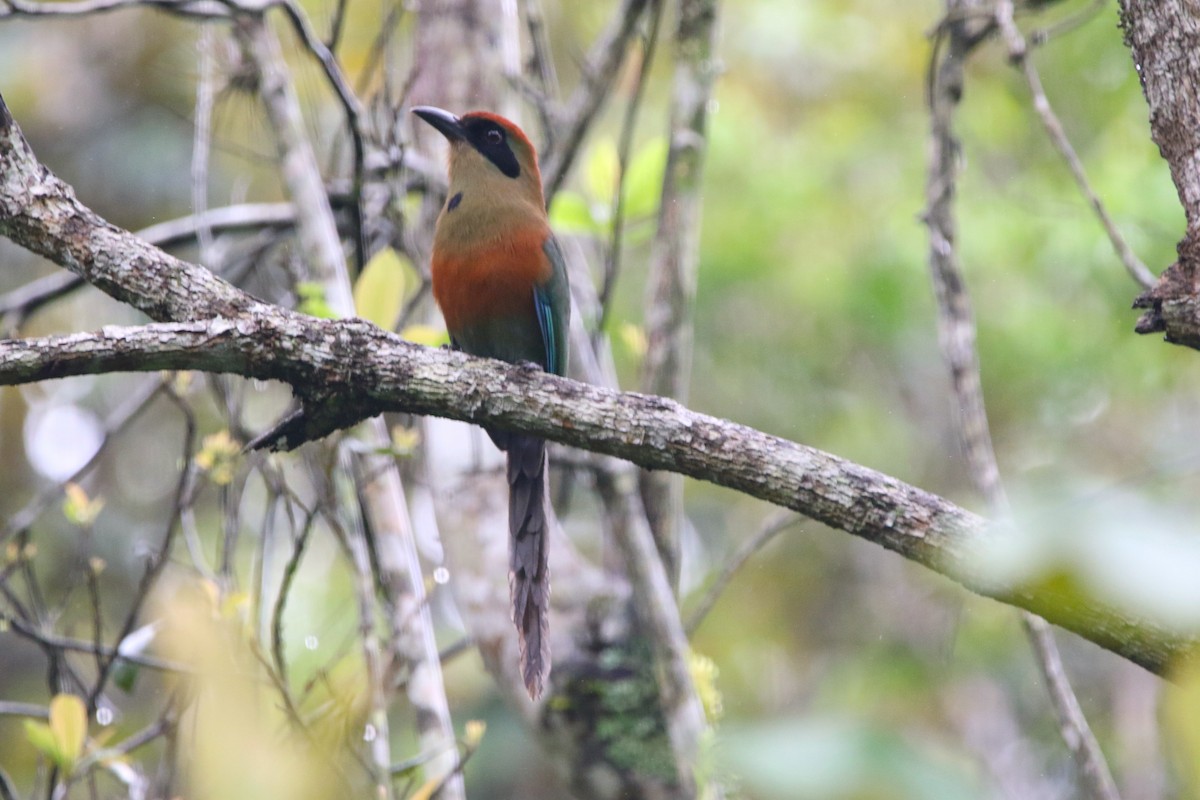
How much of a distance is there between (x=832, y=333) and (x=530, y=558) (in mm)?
4266

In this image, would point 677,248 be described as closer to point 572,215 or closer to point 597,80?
point 572,215

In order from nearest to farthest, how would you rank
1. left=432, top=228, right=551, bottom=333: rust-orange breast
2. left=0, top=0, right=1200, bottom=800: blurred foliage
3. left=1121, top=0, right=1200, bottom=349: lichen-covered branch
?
1. left=1121, top=0, right=1200, bottom=349: lichen-covered branch
2. left=432, top=228, right=551, bottom=333: rust-orange breast
3. left=0, top=0, right=1200, bottom=800: blurred foliage

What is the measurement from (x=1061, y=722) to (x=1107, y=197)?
2.86 m

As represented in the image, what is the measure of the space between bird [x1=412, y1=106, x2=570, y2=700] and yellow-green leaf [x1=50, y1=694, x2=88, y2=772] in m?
1.19

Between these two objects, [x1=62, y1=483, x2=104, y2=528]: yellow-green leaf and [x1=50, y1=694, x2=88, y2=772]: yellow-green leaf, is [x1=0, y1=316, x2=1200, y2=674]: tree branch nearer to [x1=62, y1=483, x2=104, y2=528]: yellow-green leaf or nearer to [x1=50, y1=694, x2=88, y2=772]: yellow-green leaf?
[x1=50, y1=694, x2=88, y2=772]: yellow-green leaf

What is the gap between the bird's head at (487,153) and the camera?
13.4ft

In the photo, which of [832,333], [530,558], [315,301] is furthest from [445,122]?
[832,333]

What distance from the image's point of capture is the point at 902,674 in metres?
7.00

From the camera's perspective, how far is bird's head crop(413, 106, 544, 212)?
4090mm

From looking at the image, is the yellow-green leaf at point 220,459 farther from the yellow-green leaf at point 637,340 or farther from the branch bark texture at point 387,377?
the yellow-green leaf at point 637,340

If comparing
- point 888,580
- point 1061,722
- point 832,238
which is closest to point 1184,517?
point 1061,722

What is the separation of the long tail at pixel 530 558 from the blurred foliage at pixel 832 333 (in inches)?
91.3

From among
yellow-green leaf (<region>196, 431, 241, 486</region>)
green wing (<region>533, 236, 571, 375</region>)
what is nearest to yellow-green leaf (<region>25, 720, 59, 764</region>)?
yellow-green leaf (<region>196, 431, 241, 486</region>)

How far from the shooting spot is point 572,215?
467 cm
